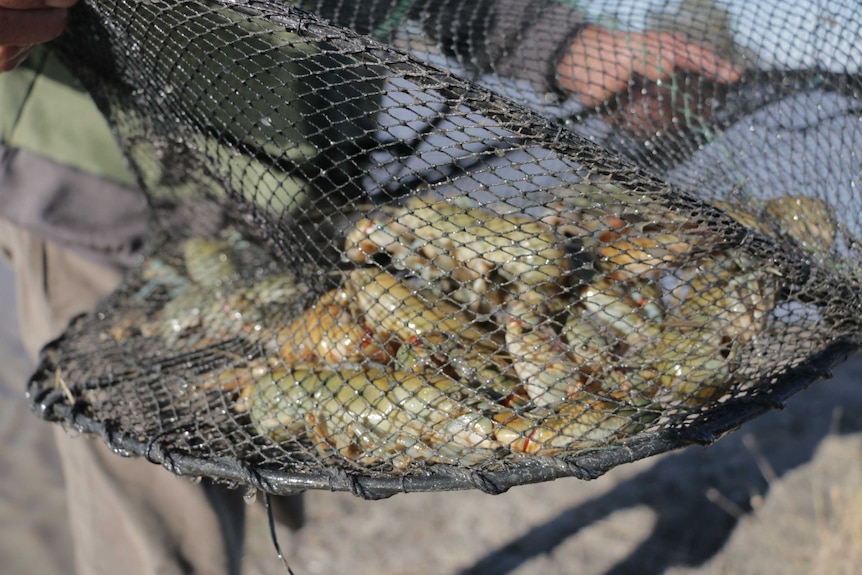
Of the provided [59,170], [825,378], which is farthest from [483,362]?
[59,170]

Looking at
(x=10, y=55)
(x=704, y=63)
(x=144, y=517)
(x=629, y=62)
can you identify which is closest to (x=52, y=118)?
(x=10, y=55)

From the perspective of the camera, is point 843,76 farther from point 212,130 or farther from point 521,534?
point 521,534

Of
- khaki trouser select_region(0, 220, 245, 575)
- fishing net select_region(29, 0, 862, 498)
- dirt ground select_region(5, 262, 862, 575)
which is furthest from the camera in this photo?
dirt ground select_region(5, 262, 862, 575)

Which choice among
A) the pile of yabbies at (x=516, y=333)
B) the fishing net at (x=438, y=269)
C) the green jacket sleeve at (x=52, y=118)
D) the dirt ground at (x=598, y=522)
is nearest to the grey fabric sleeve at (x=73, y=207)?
the green jacket sleeve at (x=52, y=118)

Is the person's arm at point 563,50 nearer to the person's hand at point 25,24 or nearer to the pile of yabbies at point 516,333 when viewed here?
the pile of yabbies at point 516,333

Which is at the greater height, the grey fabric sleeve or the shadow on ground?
the grey fabric sleeve

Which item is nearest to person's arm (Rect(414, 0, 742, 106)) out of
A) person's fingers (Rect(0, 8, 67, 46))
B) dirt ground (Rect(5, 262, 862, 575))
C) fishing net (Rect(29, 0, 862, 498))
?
fishing net (Rect(29, 0, 862, 498))

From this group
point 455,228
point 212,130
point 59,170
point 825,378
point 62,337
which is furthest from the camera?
point 59,170

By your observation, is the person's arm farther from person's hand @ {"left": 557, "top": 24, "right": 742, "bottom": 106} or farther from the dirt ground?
the dirt ground
